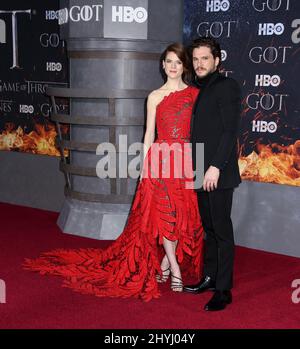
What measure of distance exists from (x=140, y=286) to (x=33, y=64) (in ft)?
8.61

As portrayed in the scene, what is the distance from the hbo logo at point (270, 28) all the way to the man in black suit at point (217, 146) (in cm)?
106

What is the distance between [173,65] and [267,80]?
1.08m

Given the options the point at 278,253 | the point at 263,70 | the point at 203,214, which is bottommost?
the point at 278,253

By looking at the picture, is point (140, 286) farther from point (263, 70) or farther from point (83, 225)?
point (263, 70)

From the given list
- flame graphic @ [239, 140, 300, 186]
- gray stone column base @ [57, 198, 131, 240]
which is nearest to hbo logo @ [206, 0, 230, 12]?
flame graphic @ [239, 140, 300, 186]

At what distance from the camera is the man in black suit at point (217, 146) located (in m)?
2.67

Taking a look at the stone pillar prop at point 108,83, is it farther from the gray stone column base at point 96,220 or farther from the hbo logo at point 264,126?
the hbo logo at point 264,126

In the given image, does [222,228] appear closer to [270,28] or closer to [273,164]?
[273,164]

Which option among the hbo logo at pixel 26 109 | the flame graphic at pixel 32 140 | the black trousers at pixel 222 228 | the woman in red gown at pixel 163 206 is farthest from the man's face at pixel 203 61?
the hbo logo at pixel 26 109

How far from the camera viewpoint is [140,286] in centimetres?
301

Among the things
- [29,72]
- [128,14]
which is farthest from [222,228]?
[29,72]

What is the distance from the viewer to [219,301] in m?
2.80

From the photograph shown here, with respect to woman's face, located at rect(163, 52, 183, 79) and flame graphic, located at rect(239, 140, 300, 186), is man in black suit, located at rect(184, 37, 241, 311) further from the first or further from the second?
flame graphic, located at rect(239, 140, 300, 186)

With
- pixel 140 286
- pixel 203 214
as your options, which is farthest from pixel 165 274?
pixel 203 214
